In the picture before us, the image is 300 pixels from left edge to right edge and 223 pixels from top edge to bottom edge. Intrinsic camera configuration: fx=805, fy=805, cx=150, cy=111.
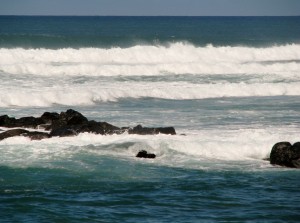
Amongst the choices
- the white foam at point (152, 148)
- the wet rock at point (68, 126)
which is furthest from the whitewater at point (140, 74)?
the white foam at point (152, 148)

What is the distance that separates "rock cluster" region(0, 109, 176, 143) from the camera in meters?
25.7

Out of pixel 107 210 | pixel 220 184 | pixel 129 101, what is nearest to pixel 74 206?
pixel 107 210

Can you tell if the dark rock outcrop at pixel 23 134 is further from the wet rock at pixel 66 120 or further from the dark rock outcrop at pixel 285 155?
the dark rock outcrop at pixel 285 155

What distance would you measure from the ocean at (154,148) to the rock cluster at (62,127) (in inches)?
17.4

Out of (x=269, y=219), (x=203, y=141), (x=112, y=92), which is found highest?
(x=112, y=92)

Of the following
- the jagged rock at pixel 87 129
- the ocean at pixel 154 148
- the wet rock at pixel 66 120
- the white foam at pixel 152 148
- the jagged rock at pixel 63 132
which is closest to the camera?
the ocean at pixel 154 148

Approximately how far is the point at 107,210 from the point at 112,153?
676 centimetres

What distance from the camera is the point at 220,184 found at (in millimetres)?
19688

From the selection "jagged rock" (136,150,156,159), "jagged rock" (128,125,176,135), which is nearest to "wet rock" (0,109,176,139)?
"jagged rock" (128,125,176,135)

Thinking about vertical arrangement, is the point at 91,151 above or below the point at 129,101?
below

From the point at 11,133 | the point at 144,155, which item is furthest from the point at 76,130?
the point at 144,155

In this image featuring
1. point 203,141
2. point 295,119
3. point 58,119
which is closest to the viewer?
point 203,141

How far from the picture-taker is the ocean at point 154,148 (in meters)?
17.4

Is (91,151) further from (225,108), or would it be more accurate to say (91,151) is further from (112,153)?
(225,108)
